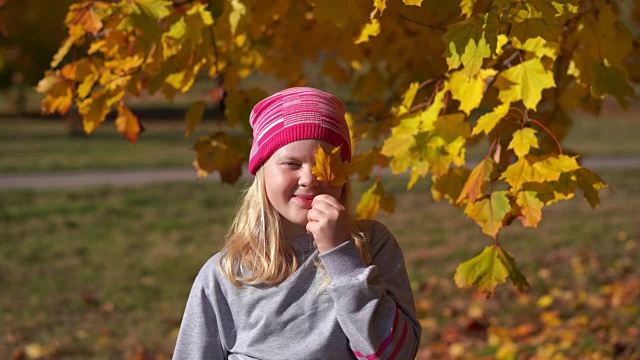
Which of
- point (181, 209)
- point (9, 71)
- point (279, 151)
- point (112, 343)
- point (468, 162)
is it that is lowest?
point (9, 71)

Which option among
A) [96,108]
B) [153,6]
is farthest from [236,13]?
[96,108]

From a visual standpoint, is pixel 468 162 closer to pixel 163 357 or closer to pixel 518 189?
pixel 163 357

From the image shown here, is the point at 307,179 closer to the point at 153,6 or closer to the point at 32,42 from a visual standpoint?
the point at 153,6

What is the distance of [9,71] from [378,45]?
80.0 ft

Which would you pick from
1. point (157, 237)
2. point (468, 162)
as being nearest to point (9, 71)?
point (468, 162)

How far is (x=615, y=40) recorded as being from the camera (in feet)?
7.82

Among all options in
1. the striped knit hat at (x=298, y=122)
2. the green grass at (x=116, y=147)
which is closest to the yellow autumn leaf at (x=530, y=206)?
the striped knit hat at (x=298, y=122)

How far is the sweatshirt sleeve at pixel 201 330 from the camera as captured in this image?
1.84 meters

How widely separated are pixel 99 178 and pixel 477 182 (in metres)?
9.59

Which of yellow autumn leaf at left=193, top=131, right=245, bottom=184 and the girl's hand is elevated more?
the girl's hand

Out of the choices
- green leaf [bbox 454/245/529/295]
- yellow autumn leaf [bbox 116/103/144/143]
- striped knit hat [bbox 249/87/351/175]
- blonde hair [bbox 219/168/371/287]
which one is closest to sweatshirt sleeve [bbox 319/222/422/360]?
blonde hair [bbox 219/168/371/287]

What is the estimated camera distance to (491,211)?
7.50 feet

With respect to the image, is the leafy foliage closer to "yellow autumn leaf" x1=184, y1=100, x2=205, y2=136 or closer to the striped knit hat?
"yellow autumn leaf" x1=184, y1=100, x2=205, y2=136

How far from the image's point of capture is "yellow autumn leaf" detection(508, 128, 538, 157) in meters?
2.25
